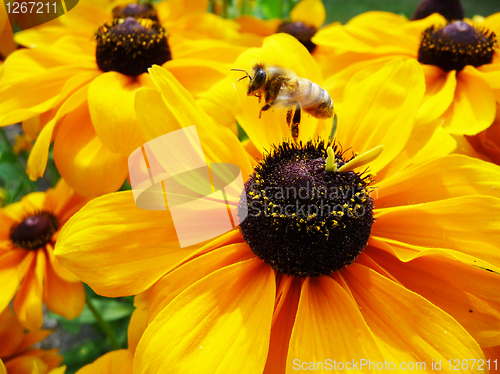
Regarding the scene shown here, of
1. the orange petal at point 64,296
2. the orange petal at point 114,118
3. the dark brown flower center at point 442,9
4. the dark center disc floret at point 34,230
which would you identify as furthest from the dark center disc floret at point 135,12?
the dark brown flower center at point 442,9

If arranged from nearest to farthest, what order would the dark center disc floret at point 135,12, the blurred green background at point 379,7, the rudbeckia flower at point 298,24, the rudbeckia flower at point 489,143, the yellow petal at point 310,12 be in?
the rudbeckia flower at point 489,143 < the dark center disc floret at point 135,12 < the rudbeckia flower at point 298,24 < the yellow petal at point 310,12 < the blurred green background at point 379,7

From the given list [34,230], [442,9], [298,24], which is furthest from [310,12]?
[34,230]

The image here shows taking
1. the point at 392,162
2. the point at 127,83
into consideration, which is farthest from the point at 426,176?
the point at 127,83

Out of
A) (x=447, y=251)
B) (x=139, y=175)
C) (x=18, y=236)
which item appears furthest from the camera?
(x=18, y=236)

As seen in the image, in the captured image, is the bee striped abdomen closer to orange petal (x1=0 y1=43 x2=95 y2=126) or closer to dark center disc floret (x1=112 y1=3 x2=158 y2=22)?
orange petal (x1=0 y1=43 x2=95 y2=126)

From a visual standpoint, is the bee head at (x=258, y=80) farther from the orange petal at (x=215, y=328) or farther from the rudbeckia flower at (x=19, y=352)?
the rudbeckia flower at (x=19, y=352)

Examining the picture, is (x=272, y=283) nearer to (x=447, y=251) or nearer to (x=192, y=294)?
(x=192, y=294)

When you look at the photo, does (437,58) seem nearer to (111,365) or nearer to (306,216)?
(306,216)
